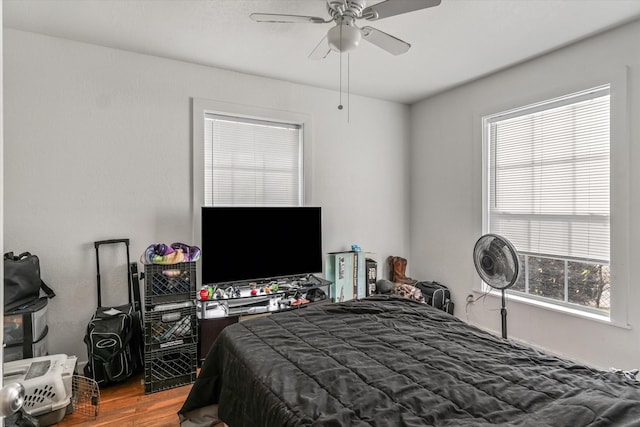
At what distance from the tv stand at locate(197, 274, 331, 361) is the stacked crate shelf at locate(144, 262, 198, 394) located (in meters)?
0.17

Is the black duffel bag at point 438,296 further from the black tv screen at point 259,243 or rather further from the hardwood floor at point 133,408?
the hardwood floor at point 133,408

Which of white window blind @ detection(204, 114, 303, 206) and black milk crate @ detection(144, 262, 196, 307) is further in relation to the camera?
white window blind @ detection(204, 114, 303, 206)

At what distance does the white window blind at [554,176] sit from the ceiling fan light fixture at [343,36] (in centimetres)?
216

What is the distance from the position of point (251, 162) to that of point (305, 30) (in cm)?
146

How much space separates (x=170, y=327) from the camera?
279cm

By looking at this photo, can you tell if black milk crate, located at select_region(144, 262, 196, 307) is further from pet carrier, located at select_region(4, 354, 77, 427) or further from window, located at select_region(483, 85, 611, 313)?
window, located at select_region(483, 85, 611, 313)

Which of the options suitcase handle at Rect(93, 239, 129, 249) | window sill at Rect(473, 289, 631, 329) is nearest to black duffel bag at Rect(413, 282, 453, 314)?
window sill at Rect(473, 289, 631, 329)

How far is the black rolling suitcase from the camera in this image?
2.62 metres

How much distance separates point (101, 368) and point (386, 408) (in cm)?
239

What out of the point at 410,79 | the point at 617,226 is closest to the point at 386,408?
the point at 617,226

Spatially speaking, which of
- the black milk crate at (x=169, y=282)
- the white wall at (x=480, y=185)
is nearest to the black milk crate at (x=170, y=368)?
the black milk crate at (x=169, y=282)

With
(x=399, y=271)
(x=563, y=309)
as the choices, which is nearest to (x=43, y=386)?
(x=399, y=271)

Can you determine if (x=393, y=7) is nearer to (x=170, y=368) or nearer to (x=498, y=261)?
(x=498, y=261)

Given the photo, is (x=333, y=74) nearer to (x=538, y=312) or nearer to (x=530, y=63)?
(x=530, y=63)
